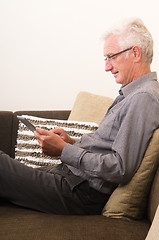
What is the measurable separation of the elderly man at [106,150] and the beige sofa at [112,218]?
0.14ft

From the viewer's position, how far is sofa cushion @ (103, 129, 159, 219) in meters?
1.48

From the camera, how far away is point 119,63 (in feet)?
6.00

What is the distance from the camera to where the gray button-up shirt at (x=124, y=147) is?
1.48 metres

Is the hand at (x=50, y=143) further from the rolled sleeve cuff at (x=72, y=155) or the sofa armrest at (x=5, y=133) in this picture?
the sofa armrest at (x=5, y=133)

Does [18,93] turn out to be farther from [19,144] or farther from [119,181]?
[119,181]

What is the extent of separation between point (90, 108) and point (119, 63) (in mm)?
643

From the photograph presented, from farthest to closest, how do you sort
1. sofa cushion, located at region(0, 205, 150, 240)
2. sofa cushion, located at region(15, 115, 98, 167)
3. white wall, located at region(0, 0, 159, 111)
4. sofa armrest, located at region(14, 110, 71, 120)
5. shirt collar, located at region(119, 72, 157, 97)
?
white wall, located at region(0, 0, 159, 111) → sofa armrest, located at region(14, 110, 71, 120) → sofa cushion, located at region(15, 115, 98, 167) → shirt collar, located at region(119, 72, 157, 97) → sofa cushion, located at region(0, 205, 150, 240)

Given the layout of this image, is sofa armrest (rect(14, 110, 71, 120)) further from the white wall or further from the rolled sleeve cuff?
the rolled sleeve cuff

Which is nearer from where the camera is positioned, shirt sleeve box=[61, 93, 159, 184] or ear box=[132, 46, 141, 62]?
shirt sleeve box=[61, 93, 159, 184]

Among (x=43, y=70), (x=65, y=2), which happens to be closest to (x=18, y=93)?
(x=43, y=70)

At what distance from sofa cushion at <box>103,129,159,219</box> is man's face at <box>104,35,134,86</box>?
402 millimetres

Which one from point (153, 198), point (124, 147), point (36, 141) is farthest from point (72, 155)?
point (36, 141)

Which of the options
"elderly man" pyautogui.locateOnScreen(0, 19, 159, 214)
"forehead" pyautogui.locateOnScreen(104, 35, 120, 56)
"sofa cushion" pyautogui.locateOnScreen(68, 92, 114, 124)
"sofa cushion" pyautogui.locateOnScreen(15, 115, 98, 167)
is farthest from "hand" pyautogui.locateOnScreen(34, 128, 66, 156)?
"sofa cushion" pyautogui.locateOnScreen(68, 92, 114, 124)

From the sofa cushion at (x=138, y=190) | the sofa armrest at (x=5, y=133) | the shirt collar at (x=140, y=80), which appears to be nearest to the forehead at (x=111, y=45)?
the shirt collar at (x=140, y=80)
